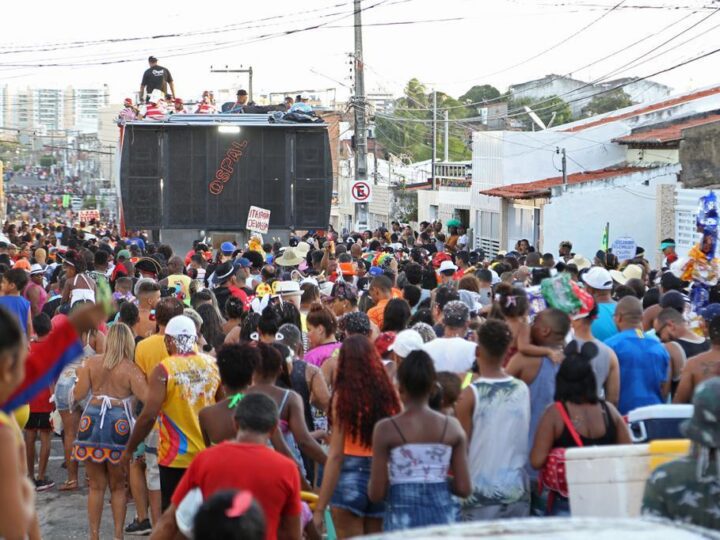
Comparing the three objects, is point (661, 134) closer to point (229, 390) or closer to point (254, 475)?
point (229, 390)

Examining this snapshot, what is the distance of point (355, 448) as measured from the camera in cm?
630

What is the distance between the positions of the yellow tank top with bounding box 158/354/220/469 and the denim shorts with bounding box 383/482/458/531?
7.22 ft

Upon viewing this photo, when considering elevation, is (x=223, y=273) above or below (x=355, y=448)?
above

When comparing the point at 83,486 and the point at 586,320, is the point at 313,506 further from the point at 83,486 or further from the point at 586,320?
the point at 83,486

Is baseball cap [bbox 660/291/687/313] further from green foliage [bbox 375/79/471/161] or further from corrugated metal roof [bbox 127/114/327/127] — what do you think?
green foliage [bbox 375/79/471/161]

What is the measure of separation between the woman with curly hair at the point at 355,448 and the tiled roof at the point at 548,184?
22.8 m

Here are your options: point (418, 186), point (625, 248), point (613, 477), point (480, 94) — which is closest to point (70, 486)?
point (613, 477)

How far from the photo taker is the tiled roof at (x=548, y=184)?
29.5m

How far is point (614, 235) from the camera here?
92.7 feet

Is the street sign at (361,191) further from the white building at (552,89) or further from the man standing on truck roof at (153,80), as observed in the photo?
the white building at (552,89)

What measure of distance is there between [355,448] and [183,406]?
5.58ft

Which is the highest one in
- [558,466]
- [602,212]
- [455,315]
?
[602,212]

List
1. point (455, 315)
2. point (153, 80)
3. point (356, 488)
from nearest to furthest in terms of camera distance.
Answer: point (356, 488) → point (455, 315) → point (153, 80)

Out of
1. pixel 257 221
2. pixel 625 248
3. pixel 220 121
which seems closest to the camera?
pixel 625 248
